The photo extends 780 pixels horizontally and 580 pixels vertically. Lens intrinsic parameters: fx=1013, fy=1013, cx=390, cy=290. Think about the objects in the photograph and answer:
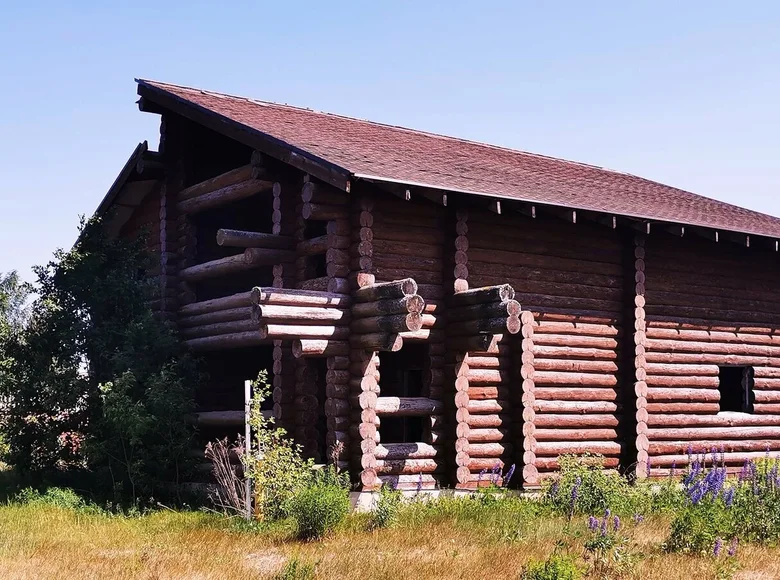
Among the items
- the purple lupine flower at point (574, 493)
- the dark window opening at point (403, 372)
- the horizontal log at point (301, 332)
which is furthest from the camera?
the dark window opening at point (403, 372)

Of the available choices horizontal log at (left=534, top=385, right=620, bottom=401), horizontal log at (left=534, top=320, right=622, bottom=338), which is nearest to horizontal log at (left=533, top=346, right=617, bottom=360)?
horizontal log at (left=534, top=320, right=622, bottom=338)

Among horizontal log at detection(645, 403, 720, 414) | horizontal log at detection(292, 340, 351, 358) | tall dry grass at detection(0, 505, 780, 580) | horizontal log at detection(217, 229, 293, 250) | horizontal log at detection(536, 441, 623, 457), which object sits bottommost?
tall dry grass at detection(0, 505, 780, 580)

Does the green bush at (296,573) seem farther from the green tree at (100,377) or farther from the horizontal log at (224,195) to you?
the horizontal log at (224,195)

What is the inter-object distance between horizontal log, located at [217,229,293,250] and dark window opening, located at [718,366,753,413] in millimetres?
9615

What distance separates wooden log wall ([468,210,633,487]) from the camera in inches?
Answer: 637

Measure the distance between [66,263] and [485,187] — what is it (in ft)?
25.0

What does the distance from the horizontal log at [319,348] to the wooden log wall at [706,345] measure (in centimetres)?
629

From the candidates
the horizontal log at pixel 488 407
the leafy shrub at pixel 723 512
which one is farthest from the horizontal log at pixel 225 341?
the leafy shrub at pixel 723 512

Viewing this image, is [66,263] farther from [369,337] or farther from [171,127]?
[369,337]

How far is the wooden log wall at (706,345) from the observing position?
1820 centimetres

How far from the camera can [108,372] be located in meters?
17.4

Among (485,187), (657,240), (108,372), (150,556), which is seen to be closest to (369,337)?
(485,187)

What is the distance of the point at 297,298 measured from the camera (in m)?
13.9

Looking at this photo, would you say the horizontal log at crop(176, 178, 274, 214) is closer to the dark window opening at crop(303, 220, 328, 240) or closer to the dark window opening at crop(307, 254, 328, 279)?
the dark window opening at crop(303, 220, 328, 240)
